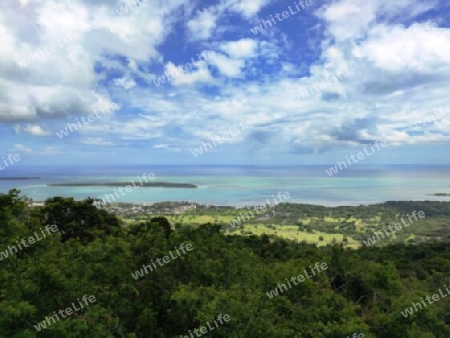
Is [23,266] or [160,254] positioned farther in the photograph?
[160,254]

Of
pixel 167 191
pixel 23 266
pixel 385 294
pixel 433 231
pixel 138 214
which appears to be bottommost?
pixel 433 231

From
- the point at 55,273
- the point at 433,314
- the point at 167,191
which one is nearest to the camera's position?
the point at 55,273

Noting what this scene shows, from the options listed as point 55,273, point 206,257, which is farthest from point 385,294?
point 55,273

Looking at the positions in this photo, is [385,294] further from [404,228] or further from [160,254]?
[404,228]

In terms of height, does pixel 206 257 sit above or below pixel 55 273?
below

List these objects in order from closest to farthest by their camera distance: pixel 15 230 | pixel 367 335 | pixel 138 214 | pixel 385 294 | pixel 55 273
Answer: pixel 55 273, pixel 367 335, pixel 15 230, pixel 385 294, pixel 138 214

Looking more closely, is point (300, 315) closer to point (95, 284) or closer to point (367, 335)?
point (367, 335)

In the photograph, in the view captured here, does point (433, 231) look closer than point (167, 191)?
Yes

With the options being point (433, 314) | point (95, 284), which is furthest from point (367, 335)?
point (95, 284)

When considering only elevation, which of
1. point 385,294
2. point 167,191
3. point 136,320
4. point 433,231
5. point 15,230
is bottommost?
point 433,231
